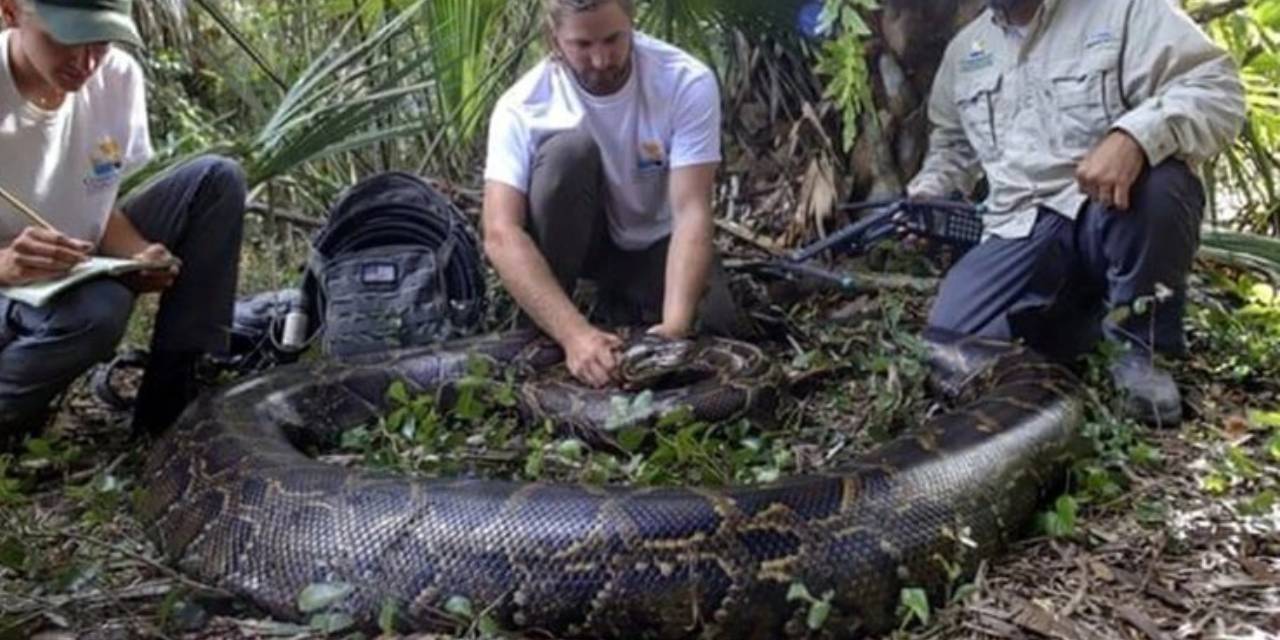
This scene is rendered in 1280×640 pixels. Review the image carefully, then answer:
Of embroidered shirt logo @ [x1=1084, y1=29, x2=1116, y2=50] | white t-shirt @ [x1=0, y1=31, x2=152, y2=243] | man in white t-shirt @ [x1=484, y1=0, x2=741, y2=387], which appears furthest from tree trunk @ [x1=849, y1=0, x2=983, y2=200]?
white t-shirt @ [x1=0, y1=31, x2=152, y2=243]

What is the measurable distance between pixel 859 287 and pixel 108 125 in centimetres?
345

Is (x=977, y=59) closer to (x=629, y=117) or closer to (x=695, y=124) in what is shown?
(x=695, y=124)

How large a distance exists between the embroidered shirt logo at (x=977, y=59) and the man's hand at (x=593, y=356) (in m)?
1.97

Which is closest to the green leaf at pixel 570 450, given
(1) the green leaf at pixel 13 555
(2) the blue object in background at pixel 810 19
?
(1) the green leaf at pixel 13 555

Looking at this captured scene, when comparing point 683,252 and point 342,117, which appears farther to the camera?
point 342,117

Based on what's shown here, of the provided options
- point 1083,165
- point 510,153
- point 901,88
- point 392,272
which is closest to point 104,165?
point 392,272

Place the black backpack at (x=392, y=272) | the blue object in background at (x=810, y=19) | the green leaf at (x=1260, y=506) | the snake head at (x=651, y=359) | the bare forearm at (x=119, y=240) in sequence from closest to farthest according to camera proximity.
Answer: the green leaf at (x=1260, y=506), the snake head at (x=651, y=359), the bare forearm at (x=119, y=240), the black backpack at (x=392, y=272), the blue object in background at (x=810, y=19)

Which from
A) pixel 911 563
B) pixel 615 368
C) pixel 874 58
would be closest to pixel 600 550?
pixel 911 563

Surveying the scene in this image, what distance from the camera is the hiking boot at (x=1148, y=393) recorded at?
14.6 feet

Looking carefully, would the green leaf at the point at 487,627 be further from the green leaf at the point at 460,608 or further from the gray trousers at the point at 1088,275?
the gray trousers at the point at 1088,275

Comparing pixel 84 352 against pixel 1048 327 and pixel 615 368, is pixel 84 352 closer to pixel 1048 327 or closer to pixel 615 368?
pixel 615 368

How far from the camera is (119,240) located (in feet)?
15.3

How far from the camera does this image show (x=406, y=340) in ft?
17.7

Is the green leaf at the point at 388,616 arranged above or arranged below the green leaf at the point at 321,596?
below
